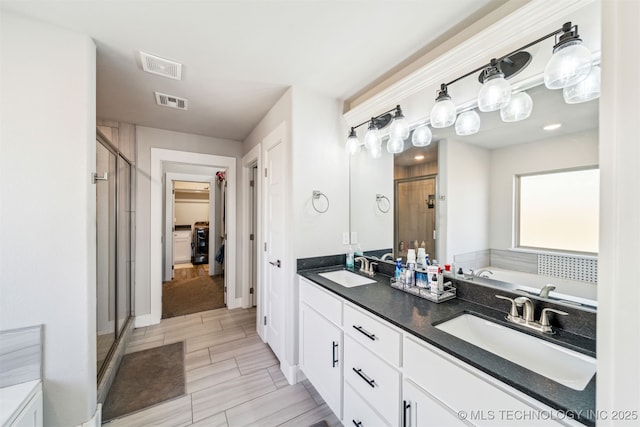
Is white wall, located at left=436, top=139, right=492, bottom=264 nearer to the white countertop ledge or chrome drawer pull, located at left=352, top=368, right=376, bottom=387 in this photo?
chrome drawer pull, located at left=352, top=368, right=376, bottom=387

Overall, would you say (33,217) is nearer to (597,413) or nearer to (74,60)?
(74,60)

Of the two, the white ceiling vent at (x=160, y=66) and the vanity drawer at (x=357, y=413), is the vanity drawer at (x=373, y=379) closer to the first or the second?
the vanity drawer at (x=357, y=413)

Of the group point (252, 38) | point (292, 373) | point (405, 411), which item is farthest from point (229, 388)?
point (252, 38)

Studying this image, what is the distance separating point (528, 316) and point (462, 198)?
0.70 meters

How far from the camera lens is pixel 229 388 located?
1.91 meters

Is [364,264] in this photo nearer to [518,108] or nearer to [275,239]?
[275,239]

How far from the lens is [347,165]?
226 centimetres

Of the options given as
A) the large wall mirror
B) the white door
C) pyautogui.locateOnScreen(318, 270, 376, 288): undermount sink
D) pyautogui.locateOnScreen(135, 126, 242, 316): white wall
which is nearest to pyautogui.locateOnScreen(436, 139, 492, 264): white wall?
the large wall mirror

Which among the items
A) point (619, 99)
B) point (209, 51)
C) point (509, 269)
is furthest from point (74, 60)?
point (509, 269)

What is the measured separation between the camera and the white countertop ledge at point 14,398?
3.57 ft

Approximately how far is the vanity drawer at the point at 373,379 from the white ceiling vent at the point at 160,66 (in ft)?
7.04

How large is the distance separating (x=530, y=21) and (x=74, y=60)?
2.37 m

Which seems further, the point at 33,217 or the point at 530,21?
the point at 33,217

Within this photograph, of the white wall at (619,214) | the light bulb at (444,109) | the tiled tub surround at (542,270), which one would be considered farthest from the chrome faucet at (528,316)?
the light bulb at (444,109)
